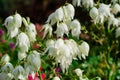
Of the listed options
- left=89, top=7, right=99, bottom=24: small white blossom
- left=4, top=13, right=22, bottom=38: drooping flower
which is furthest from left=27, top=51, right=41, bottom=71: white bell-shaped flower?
left=89, top=7, right=99, bottom=24: small white blossom

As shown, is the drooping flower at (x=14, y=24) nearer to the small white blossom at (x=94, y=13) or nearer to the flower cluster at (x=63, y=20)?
the flower cluster at (x=63, y=20)

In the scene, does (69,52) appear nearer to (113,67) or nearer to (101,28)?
(101,28)

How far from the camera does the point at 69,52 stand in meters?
2.75

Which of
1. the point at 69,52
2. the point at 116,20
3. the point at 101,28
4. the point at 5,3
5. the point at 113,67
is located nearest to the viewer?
the point at 69,52

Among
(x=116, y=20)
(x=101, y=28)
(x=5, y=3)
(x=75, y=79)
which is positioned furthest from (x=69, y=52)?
(x=5, y=3)

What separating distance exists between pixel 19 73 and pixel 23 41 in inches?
8.1

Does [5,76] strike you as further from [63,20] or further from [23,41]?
[63,20]

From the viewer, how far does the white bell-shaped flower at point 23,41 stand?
2781mm

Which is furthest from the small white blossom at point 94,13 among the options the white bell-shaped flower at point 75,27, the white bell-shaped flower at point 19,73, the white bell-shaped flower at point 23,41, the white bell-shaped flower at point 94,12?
the white bell-shaped flower at point 19,73

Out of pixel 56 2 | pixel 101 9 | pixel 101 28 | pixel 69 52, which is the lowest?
pixel 69 52

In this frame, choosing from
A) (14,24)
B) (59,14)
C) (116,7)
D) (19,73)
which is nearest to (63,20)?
(59,14)

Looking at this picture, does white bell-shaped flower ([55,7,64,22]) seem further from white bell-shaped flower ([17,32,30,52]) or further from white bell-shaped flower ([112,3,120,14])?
white bell-shaped flower ([112,3,120,14])

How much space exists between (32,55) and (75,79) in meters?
0.45

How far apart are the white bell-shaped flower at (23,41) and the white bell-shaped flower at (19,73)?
11cm
